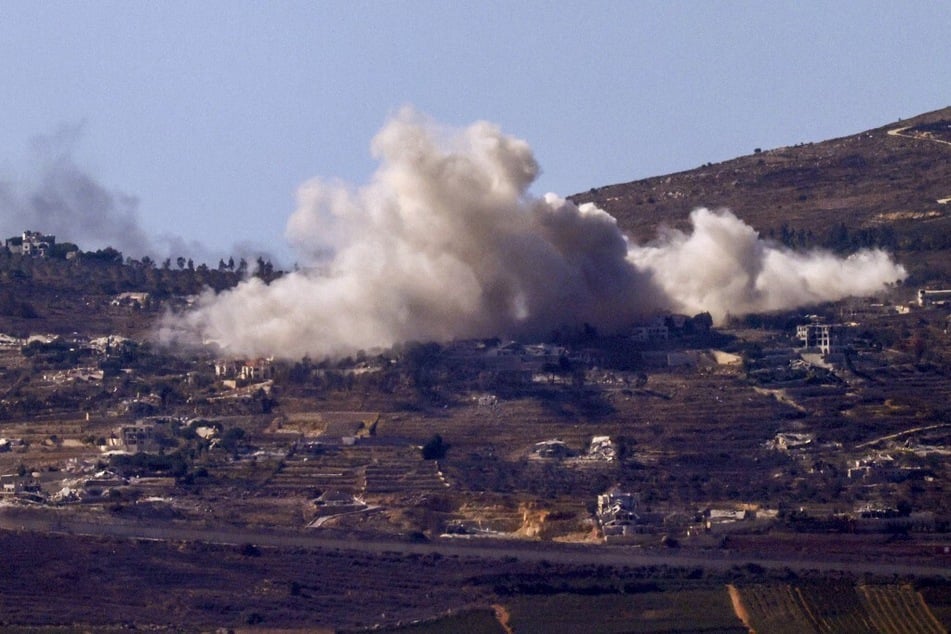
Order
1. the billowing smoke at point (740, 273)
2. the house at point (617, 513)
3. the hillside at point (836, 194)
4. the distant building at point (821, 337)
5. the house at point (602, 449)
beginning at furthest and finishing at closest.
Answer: the hillside at point (836, 194)
the billowing smoke at point (740, 273)
the distant building at point (821, 337)
the house at point (602, 449)
the house at point (617, 513)

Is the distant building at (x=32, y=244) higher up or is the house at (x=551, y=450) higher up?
the distant building at (x=32, y=244)

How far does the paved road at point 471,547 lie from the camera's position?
216ft

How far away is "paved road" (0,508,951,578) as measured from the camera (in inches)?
2591

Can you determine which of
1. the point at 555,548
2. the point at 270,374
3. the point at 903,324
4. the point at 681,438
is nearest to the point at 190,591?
the point at 555,548

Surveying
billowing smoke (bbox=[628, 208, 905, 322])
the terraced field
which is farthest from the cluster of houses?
billowing smoke (bbox=[628, 208, 905, 322])

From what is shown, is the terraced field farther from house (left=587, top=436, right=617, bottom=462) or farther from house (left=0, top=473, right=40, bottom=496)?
house (left=0, top=473, right=40, bottom=496)

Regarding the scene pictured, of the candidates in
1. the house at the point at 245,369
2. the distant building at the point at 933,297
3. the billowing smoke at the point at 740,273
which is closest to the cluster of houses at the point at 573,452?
the house at the point at 245,369

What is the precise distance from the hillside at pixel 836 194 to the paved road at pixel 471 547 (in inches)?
1489

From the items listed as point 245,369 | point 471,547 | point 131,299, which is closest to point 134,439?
point 245,369

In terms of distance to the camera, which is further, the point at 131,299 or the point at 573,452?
the point at 131,299

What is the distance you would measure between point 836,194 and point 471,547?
55.9m

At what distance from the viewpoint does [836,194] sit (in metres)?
120

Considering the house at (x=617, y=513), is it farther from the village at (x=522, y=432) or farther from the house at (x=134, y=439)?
the house at (x=134, y=439)

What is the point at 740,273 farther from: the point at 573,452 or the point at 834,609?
the point at 834,609
